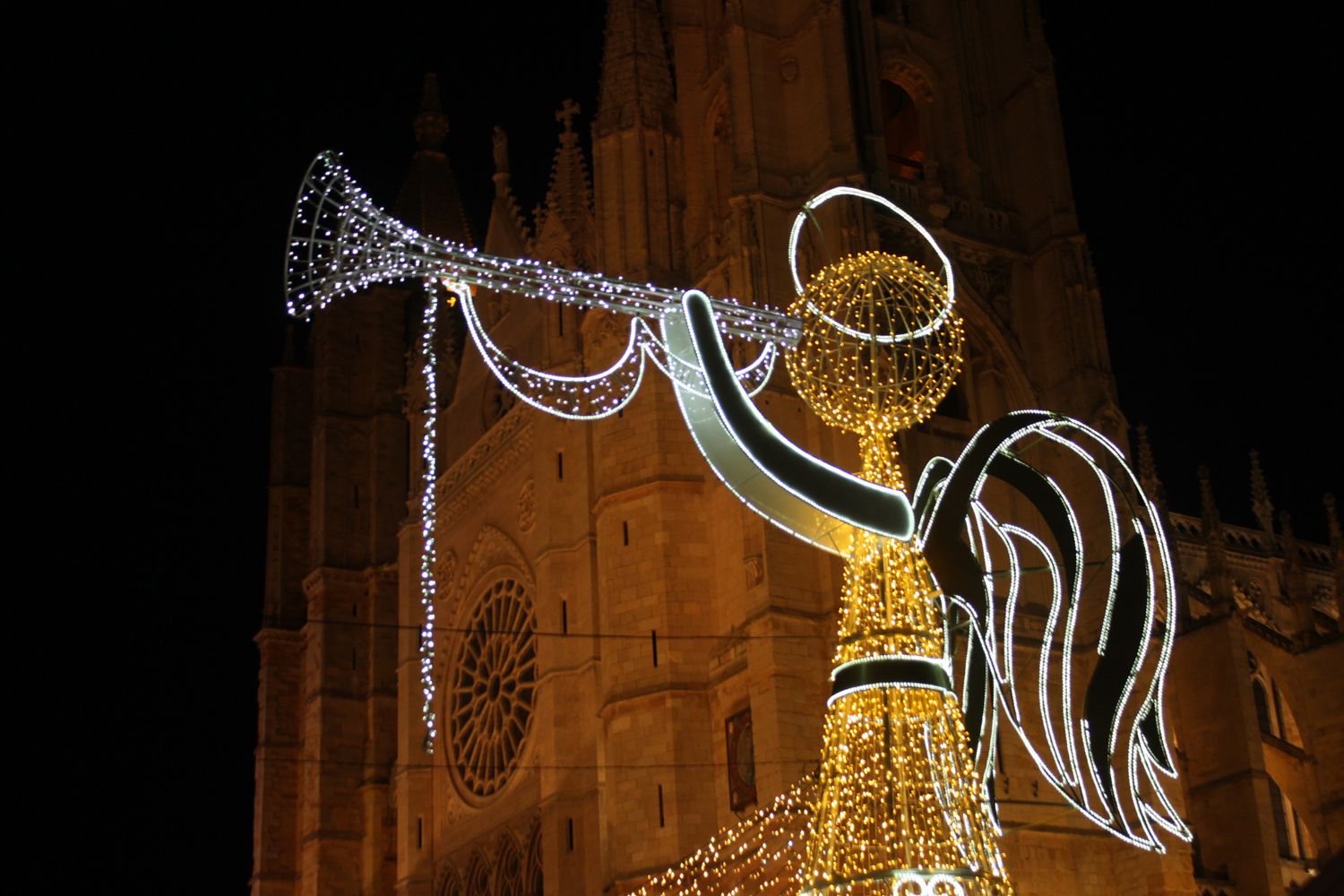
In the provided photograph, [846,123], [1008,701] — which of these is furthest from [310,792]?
[1008,701]

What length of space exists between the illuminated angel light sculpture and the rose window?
14.4 meters

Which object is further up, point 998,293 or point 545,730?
point 998,293

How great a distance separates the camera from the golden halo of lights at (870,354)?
12641 millimetres

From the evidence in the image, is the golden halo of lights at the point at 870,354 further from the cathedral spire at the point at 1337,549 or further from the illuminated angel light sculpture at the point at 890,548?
the cathedral spire at the point at 1337,549

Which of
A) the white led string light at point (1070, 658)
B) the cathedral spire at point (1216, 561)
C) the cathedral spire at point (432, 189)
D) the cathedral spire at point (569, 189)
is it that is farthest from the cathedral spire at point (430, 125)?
the white led string light at point (1070, 658)

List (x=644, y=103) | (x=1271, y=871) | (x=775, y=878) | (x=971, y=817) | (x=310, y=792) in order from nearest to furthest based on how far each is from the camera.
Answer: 1. (x=971, y=817)
2. (x=775, y=878)
3. (x=1271, y=871)
4. (x=644, y=103)
5. (x=310, y=792)

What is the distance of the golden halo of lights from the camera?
12641mm

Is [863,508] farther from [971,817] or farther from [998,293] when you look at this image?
[998,293]

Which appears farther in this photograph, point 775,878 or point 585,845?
point 585,845

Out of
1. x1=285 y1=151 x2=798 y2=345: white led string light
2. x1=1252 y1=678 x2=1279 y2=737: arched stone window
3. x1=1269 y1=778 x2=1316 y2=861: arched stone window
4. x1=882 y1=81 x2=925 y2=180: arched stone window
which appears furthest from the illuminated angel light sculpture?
x1=1269 y1=778 x2=1316 y2=861: arched stone window

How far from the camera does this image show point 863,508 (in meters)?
11.8

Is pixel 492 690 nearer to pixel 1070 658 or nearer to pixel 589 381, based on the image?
pixel 589 381

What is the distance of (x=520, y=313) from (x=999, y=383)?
8.42 meters

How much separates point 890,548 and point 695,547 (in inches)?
465
